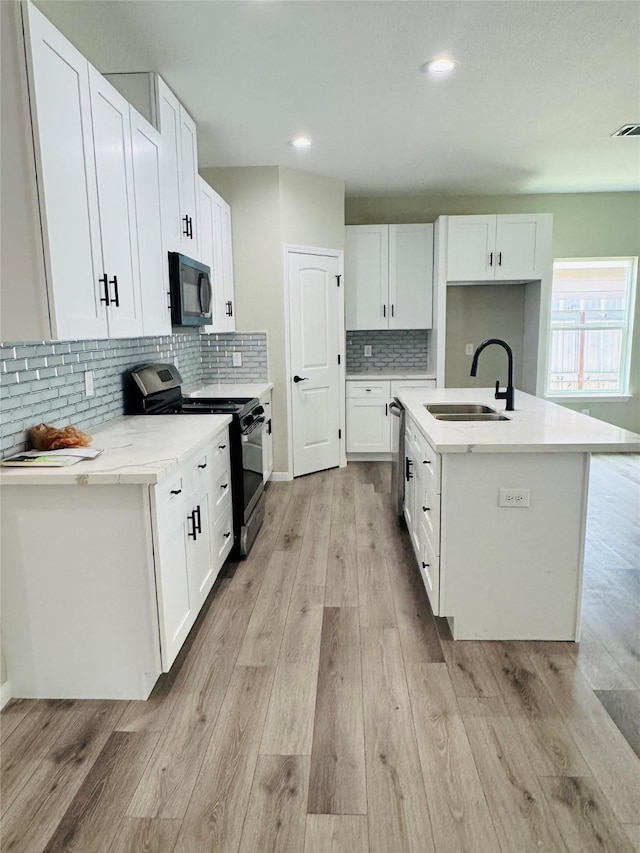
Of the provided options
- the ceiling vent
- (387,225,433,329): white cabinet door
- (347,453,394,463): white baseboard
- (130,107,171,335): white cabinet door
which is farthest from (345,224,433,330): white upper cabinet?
(130,107,171,335): white cabinet door

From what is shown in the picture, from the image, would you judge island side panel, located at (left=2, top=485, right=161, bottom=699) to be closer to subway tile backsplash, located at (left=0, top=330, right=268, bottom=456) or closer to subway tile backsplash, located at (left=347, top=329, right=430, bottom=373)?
subway tile backsplash, located at (left=0, top=330, right=268, bottom=456)

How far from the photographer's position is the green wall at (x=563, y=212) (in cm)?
561


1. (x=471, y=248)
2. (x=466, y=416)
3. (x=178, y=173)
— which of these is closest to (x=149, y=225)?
(x=178, y=173)

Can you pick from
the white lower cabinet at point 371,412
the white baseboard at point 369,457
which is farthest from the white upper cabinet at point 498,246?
the white baseboard at point 369,457

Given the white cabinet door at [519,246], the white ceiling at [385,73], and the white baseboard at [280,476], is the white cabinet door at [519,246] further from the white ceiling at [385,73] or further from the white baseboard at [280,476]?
the white baseboard at [280,476]

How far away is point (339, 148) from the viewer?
161 inches

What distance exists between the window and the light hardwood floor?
363cm

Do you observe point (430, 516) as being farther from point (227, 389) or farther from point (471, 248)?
point (471, 248)

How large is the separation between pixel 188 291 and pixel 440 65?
5.80ft

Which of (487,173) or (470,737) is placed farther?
(487,173)

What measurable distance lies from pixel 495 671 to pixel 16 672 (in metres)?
1.83

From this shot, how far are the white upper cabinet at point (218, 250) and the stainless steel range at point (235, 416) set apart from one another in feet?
2.19

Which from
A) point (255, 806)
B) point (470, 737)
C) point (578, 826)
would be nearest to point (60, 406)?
point (255, 806)

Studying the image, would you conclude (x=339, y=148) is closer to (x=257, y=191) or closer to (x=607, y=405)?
(x=257, y=191)
